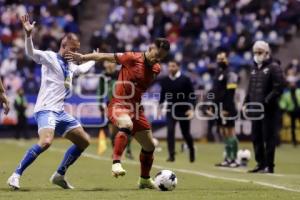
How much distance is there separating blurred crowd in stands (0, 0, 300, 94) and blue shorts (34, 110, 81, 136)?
1897 cm

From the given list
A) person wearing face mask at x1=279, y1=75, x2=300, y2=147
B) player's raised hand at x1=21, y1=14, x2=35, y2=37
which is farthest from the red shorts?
person wearing face mask at x1=279, y1=75, x2=300, y2=147

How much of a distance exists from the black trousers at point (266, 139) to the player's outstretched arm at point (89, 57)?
4937 mm

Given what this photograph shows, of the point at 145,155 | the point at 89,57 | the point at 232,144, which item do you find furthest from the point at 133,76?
the point at 232,144

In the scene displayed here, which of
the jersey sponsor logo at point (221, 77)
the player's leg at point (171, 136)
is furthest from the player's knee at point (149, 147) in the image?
the player's leg at point (171, 136)

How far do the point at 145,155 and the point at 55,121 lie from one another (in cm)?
148

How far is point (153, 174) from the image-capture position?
1549 cm

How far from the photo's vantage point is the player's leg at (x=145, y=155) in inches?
501

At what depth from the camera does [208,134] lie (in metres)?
30.0

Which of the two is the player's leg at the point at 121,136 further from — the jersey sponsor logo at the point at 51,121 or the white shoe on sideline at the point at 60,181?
the white shoe on sideline at the point at 60,181

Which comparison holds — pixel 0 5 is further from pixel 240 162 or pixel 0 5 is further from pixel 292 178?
pixel 292 178

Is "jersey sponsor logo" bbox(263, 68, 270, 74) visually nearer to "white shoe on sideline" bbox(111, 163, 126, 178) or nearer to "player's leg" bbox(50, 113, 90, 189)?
"player's leg" bbox(50, 113, 90, 189)

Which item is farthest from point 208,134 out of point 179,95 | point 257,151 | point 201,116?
point 257,151

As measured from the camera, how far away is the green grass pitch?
1142 centimetres

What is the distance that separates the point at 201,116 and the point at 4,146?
734cm
